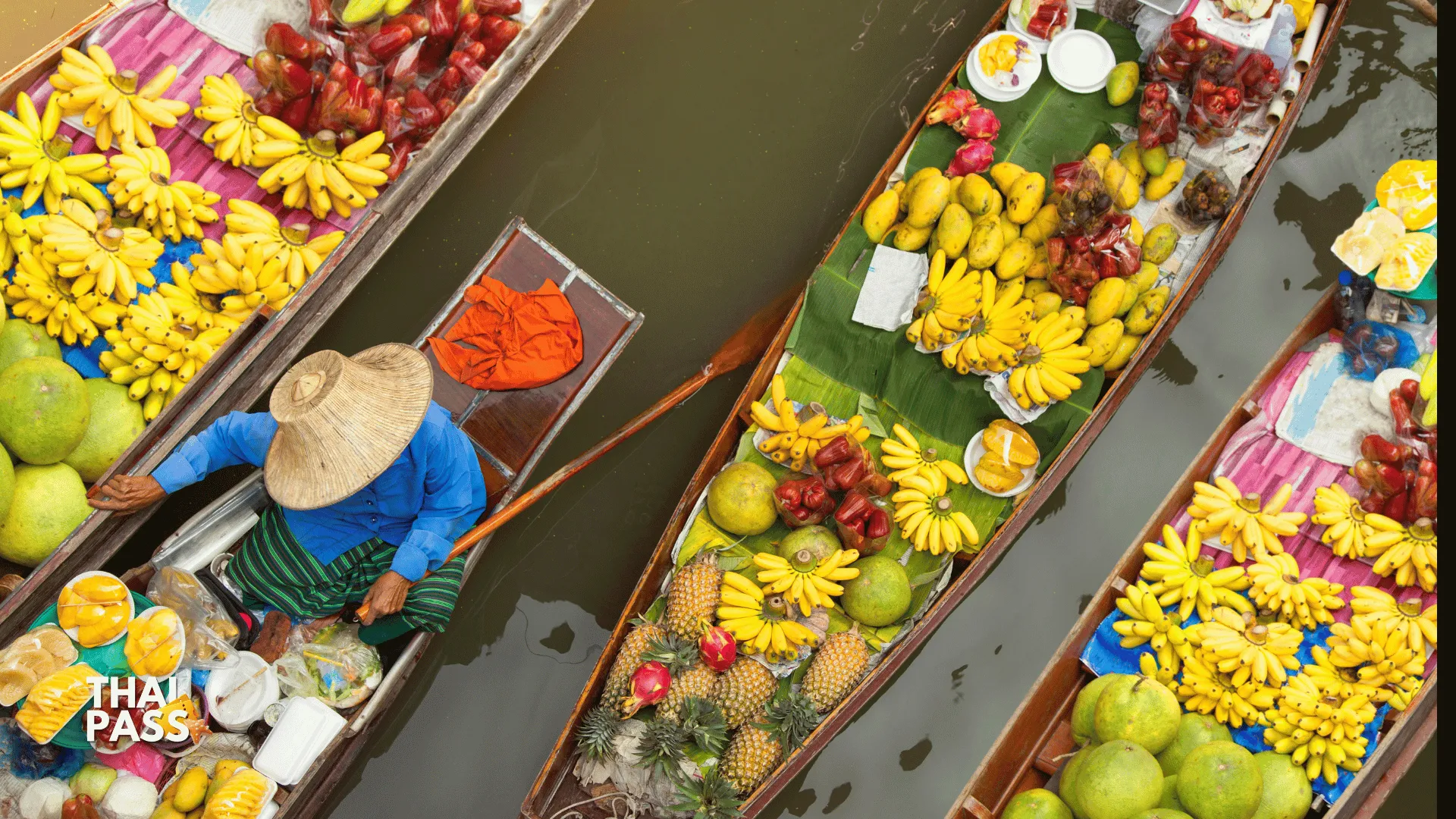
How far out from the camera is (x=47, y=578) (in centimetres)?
382

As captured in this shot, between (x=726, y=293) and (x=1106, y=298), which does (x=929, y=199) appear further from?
(x=726, y=293)

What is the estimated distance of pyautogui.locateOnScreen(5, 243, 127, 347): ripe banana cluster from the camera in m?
4.14

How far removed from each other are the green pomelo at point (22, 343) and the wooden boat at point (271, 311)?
620 millimetres

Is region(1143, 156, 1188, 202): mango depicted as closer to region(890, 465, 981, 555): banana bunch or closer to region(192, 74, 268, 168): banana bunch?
region(890, 465, 981, 555): banana bunch

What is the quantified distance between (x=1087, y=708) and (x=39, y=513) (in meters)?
4.17

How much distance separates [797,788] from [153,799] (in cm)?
263

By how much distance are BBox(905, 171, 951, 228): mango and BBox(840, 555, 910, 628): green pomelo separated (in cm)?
149

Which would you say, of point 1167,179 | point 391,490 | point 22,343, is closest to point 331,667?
point 391,490

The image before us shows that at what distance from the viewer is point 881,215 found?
14.7 feet

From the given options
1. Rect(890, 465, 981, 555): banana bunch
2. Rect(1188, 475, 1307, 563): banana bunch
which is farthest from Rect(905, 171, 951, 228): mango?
Rect(1188, 475, 1307, 563): banana bunch

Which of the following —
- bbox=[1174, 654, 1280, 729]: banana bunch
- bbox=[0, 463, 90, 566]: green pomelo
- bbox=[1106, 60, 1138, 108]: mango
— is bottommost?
bbox=[0, 463, 90, 566]: green pomelo

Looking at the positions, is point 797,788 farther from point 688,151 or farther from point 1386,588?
point 688,151

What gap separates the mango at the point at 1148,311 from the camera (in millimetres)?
4215

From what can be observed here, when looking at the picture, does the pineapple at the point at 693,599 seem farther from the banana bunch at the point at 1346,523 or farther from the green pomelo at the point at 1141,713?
the banana bunch at the point at 1346,523
